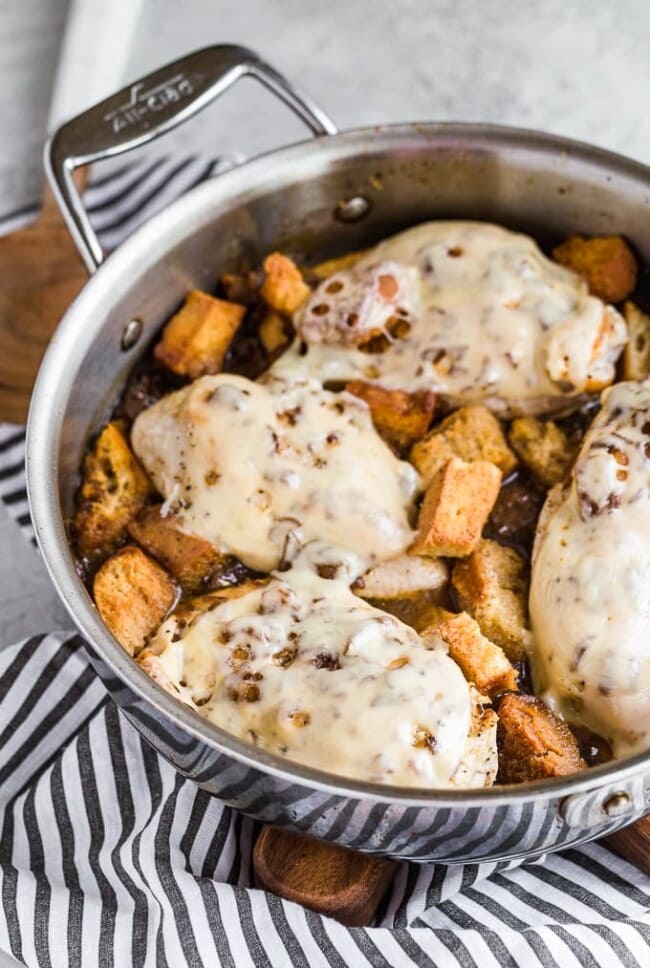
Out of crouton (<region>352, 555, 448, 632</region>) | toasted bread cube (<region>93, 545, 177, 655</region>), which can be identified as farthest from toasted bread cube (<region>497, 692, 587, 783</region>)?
toasted bread cube (<region>93, 545, 177, 655</region>)

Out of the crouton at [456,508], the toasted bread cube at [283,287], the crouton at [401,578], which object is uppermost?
the toasted bread cube at [283,287]

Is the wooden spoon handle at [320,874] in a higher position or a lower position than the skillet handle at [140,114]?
lower

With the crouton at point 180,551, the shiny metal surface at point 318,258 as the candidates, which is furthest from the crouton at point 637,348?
the crouton at point 180,551

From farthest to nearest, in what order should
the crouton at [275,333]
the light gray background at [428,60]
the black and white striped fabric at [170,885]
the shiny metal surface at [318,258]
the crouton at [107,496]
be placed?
the light gray background at [428,60], the crouton at [275,333], the crouton at [107,496], the black and white striped fabric at [170,885], the shiny metal surface at [318,258]

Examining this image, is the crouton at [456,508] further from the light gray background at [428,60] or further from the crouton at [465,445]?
the light gray background at [428,60]

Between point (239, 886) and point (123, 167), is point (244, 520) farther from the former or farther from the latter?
point (123, 167)

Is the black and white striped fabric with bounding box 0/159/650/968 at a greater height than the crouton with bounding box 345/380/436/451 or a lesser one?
lesser

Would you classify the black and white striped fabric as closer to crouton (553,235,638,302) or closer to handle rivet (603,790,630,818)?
handle rivet (603,790,630,818)

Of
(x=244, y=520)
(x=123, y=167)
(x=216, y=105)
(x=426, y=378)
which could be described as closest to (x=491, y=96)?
(x=216, y=105)
